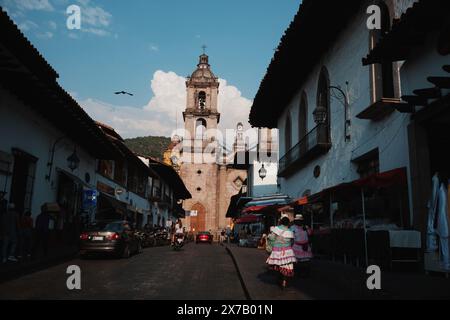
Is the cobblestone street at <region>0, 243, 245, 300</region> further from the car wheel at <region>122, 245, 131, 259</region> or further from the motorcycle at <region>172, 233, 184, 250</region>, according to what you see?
the motorcycle at <region>172, 233, 184, 250</region>

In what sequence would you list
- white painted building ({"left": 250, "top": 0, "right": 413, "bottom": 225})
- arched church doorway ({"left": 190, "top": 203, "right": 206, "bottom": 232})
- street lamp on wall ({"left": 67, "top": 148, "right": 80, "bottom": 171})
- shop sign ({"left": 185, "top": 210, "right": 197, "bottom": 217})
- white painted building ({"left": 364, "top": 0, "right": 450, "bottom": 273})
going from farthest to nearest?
1. arched church doorway ({"left": 190, "top": 203, "right": 206, "bottom": 232})
2. shop sign ({"left": 185, "top": 210, "right": 197, "bottom": 217})
3. street lamp on wall ({"left": 67, "top": 148, "right": 80, "bottom": 171})
4. white painted building ({"left": 250, "top": 0, "right": 413, "bottom": 225})
5. white painted building ({"left": 364, "top": 0, "right": 450, "bottom": 273})

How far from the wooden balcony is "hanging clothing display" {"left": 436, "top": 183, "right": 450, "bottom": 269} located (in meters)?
6.71

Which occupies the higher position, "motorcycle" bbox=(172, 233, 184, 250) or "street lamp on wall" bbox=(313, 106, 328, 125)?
"street lamp on wall" bbox=(313, 106, 328, 125)

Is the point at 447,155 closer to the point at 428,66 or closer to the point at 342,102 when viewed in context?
the point at 428,66

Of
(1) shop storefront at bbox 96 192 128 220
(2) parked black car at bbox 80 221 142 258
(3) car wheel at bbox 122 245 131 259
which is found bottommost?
(3) car wheel at bbox 122 245 131 259

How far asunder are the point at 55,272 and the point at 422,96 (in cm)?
929

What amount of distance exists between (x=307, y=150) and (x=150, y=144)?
3714 inches

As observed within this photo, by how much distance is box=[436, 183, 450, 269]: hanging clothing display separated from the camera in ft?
24.2

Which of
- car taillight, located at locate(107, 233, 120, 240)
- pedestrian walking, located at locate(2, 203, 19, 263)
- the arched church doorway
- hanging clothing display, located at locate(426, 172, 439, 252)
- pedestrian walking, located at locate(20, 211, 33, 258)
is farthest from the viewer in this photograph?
the arched church doorway

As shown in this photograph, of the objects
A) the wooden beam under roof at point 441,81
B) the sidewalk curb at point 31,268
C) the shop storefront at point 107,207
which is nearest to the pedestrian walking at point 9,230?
the sidewalk curb at point 31,268

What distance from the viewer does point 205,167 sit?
203 feet

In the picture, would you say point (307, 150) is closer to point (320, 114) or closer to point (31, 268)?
point (320, 114)

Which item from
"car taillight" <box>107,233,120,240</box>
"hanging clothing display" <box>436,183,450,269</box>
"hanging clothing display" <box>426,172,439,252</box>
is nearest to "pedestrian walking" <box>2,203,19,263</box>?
"car taillight" <box>107,233,120,240</box>

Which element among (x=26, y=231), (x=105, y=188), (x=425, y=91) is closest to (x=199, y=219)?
(x=105, y=188)
